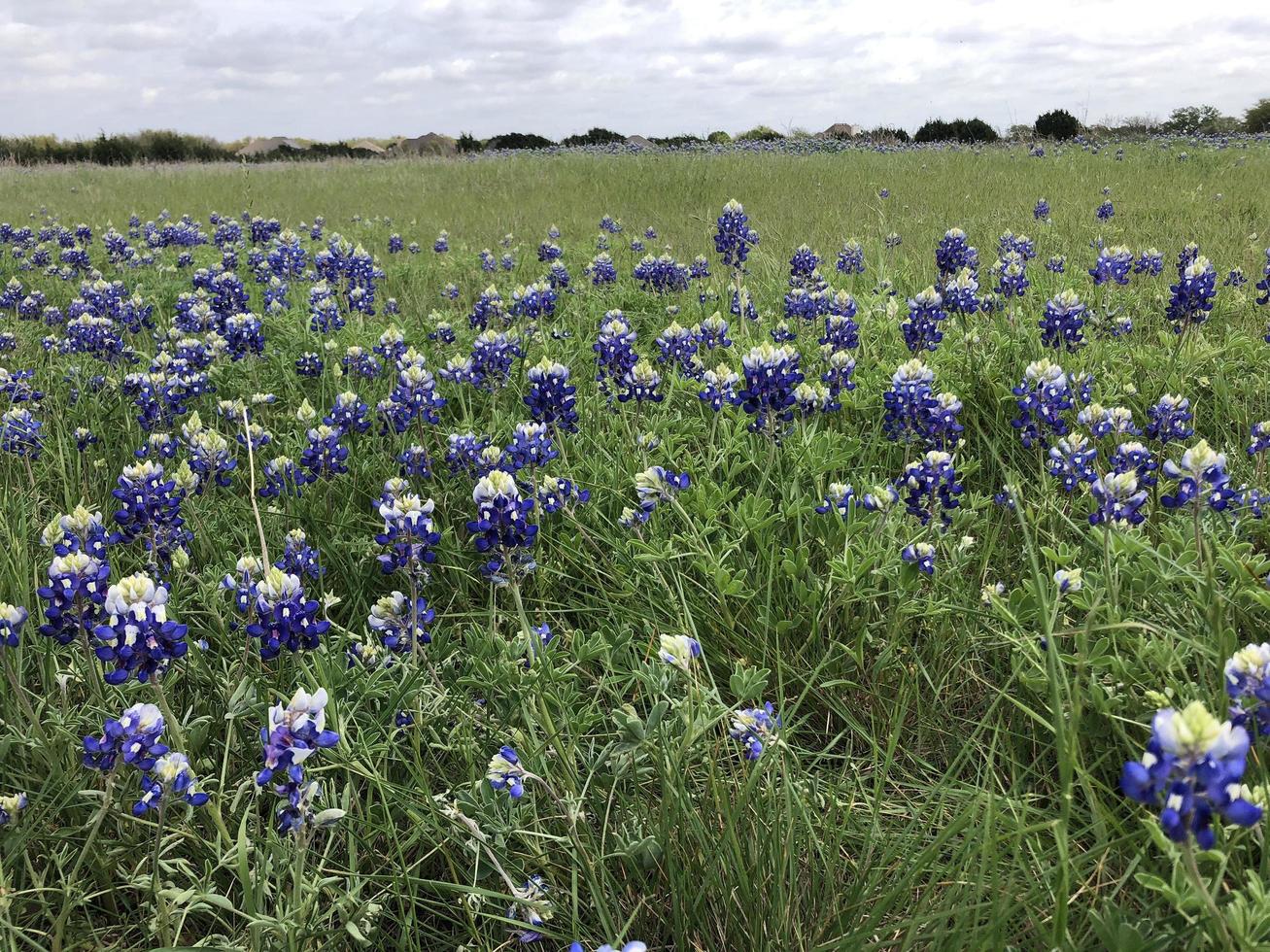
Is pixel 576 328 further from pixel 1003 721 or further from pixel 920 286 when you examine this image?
pixel 1003 721

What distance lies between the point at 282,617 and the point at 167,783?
0.40 meters

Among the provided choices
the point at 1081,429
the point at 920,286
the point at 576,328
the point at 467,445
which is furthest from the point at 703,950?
the point at 920,286

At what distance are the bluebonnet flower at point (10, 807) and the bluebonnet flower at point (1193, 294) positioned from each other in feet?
14.7

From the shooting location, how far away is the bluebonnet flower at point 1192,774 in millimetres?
1018

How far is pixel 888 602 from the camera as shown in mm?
2600

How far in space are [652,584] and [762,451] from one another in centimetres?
91

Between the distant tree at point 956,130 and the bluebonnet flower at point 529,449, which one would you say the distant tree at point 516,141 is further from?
the bluebonnet flower at point 529,449

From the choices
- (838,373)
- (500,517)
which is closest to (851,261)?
(838,373)

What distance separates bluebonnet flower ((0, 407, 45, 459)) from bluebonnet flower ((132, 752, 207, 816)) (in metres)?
2.50

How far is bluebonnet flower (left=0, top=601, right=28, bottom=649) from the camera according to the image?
1931 millimetres

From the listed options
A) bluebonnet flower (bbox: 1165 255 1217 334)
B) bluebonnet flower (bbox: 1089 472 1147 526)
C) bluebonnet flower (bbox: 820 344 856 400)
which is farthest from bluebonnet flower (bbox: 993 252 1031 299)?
bluebonnet flower (bbox: 1089 472 1147 526)

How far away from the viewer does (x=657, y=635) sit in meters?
2.57

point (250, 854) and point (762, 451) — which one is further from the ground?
point (762, 451)

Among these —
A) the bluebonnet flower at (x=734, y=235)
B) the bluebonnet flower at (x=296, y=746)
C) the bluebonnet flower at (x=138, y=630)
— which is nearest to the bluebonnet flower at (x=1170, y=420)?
the bluebonnet flower at (x=734, y=235)
